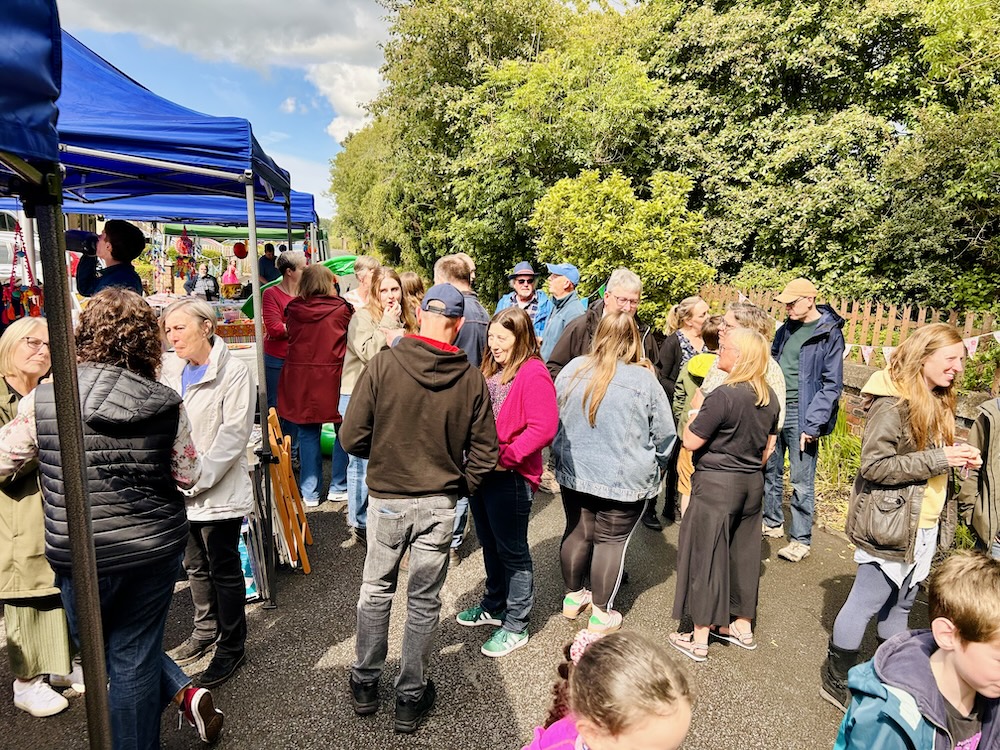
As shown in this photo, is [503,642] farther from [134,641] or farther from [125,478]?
[125,478]

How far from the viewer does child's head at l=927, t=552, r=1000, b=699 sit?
5.07 feet

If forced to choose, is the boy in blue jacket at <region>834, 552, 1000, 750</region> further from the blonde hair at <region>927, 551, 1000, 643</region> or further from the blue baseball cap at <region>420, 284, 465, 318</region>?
the blue baseball cap at <region>420, 284, 465, 318</region>

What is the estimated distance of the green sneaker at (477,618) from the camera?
3.51 m

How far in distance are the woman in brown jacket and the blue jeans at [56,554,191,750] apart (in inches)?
15.9

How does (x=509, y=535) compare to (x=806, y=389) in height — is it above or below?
below

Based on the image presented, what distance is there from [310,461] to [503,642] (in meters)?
2.41

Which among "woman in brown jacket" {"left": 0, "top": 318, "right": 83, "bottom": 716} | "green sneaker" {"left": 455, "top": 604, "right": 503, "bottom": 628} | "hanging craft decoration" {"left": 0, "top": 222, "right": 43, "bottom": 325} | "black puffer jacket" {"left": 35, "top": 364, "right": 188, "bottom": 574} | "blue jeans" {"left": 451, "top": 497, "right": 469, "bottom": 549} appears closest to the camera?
"black puffer jacket" {"left": 35, "top": 364, "right": 188, "bottom": 574}

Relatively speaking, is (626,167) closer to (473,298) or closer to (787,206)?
(787,206)

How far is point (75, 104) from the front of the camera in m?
3.20

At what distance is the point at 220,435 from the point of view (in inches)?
112

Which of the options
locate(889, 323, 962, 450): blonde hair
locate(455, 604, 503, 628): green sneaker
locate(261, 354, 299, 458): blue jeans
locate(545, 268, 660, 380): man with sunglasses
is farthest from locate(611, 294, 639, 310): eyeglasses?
locate(261, 354, 299, 458): blue jeans

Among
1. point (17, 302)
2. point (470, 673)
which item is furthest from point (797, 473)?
point (17, 302)

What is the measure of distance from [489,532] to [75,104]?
10.3 ft

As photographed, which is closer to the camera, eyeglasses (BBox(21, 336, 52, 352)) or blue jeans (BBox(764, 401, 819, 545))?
eyeglasses (BBox(21, 336, 52, 352))
